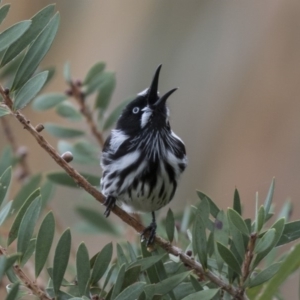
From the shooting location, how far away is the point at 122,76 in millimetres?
4598

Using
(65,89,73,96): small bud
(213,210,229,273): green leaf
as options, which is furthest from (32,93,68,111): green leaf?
(213,210,229,273): green leaf

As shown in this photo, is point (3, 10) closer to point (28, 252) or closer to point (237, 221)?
point (28, 252)

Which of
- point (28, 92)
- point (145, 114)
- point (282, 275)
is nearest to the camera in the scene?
point (282, 275)

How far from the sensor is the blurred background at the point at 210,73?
3922 millimetres

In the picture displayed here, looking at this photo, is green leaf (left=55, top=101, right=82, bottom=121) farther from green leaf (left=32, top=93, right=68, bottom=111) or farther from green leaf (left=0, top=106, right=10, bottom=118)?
green leaf (left=0, top=106, right=10, bottom=118)

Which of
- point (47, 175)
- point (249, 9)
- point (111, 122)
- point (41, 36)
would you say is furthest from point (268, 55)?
point (41, 36)

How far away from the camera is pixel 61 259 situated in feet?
3.30

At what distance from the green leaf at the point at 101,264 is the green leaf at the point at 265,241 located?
0.26 metres

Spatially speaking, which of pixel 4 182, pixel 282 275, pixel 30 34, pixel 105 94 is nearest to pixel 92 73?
pixel 105 94

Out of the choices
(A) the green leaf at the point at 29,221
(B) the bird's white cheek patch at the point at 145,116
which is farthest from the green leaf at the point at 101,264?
(B) the bird's white cheek patch at the point at 145,116

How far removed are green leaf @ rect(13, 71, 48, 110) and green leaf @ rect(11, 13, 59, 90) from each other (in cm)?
1

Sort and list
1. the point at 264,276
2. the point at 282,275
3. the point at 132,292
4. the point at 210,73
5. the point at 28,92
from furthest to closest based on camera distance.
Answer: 1. the point at 210,73
2. the point at 28,92
3. the point at 264,276
4. the point at 132,292
5. the point at 282,275

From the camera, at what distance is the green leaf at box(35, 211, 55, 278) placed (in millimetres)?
1009

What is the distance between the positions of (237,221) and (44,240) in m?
0.33
